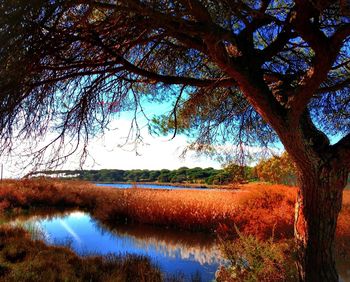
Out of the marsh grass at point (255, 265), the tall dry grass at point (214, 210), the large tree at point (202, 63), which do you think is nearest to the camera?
the large tree at point (202, 63)

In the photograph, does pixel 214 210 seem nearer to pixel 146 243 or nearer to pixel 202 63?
pixel 146 243

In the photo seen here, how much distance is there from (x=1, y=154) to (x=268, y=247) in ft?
11.1

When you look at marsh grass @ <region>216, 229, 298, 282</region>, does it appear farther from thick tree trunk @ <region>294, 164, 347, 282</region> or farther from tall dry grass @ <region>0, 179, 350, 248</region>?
tall dry grass @ <region>0, 179, 350, 248</region>

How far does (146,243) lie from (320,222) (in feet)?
20.8

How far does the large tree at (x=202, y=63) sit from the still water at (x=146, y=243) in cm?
320

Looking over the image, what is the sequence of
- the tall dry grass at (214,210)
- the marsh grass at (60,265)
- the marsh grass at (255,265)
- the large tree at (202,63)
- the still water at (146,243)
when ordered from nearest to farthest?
the large tree at (202,63) < the marsh grass at (255,265) < the marsh grass at (60,265) < the still water at (146,243) < the tall dry grass at (214,210)

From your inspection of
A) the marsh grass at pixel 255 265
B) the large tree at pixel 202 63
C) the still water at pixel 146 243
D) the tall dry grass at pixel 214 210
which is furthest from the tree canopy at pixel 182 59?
the tall dry grass at pixel 214 210

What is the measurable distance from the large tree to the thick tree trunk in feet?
0.04

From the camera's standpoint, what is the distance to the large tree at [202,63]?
293cm

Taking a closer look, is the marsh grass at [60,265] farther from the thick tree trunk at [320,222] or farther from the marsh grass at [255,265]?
the thick tree trunk at [320,222]

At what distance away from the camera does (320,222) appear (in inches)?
157

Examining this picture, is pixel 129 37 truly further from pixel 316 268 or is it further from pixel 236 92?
pixel 316 268

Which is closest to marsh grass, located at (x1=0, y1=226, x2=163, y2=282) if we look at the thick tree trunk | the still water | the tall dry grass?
the still water

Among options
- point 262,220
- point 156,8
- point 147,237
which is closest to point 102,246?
point 147,237
